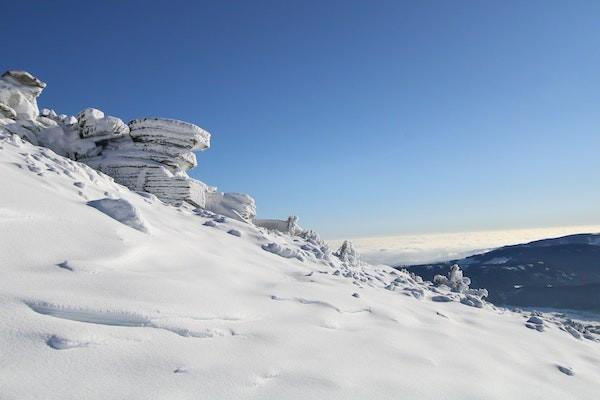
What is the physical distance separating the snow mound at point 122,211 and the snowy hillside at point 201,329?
0.07ft

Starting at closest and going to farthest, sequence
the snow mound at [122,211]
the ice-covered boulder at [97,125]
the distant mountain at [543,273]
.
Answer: the snow mound at [122,211] → the ice-covered boulder at [97,125] → the distant mountain at [543,273]

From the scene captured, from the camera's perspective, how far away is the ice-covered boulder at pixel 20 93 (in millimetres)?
10789

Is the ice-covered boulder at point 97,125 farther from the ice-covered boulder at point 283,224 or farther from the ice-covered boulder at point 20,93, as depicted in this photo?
the ice-covered boulder at point 283,224

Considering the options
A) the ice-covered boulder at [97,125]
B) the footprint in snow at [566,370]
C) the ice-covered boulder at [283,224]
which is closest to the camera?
the footprint in snow at [566,370]

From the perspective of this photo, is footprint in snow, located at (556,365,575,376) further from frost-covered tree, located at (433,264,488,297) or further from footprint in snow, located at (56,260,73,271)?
frost-covered tree, located at (433,264,488,297)

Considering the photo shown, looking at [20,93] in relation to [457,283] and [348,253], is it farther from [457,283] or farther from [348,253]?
[457,283]

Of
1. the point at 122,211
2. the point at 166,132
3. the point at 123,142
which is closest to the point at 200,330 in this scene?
the point at 122,211

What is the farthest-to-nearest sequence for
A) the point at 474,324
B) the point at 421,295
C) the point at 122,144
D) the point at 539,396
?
the point at 122,144, the point at 421,295, the point at 474,324, the point at 539,396

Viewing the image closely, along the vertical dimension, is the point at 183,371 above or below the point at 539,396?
above

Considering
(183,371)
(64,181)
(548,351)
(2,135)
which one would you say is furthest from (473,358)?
(2,135)

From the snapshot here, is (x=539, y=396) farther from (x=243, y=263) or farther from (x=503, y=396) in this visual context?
(x=243, y=263)

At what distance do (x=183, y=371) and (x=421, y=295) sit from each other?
581 cm

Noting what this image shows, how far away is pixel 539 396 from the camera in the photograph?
11.3ft

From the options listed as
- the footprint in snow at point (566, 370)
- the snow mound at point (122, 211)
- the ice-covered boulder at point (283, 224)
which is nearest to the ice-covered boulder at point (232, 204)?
the ice-covered boulder at point (283, 224)
